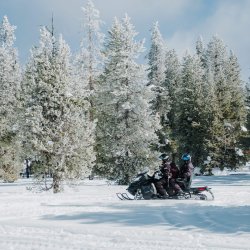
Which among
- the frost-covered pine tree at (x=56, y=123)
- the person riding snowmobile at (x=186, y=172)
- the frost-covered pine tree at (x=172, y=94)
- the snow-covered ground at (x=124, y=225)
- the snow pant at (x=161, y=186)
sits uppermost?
the frost-covered pine tree at (x=172, y=94)

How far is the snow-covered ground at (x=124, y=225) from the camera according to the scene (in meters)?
8.52

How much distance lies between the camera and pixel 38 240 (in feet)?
29.2

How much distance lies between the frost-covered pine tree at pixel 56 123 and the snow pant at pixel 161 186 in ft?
21.1

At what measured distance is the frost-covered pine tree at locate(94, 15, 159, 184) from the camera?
28.7 metres

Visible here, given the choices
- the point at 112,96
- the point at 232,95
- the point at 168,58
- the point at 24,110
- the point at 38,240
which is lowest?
the point at 38,240

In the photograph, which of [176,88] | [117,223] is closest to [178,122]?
[176,88]

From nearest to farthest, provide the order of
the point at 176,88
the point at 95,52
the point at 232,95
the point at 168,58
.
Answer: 1. the point at 95,52
2. the point at 232,95
3. the point at 176,88
4. the point at 168,58

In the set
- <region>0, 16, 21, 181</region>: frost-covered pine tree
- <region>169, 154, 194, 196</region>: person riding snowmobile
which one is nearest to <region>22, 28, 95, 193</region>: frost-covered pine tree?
<region>169, 154, 194, 196</region>: person riding snowmobile

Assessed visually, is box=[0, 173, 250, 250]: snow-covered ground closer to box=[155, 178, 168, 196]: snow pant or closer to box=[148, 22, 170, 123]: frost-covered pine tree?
box=[155, 178, 168, 196]: snow pant

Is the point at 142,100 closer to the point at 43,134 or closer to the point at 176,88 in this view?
the point at 43,134

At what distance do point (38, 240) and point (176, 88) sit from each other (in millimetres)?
44912

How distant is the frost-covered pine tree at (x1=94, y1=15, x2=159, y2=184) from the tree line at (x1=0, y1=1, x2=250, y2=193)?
0.07m

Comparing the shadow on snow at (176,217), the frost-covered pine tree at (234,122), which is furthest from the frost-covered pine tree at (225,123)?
the shadow on snow at (176,217)

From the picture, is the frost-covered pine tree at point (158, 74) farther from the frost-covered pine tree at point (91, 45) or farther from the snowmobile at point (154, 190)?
the snowmobile at point (154, 190)
